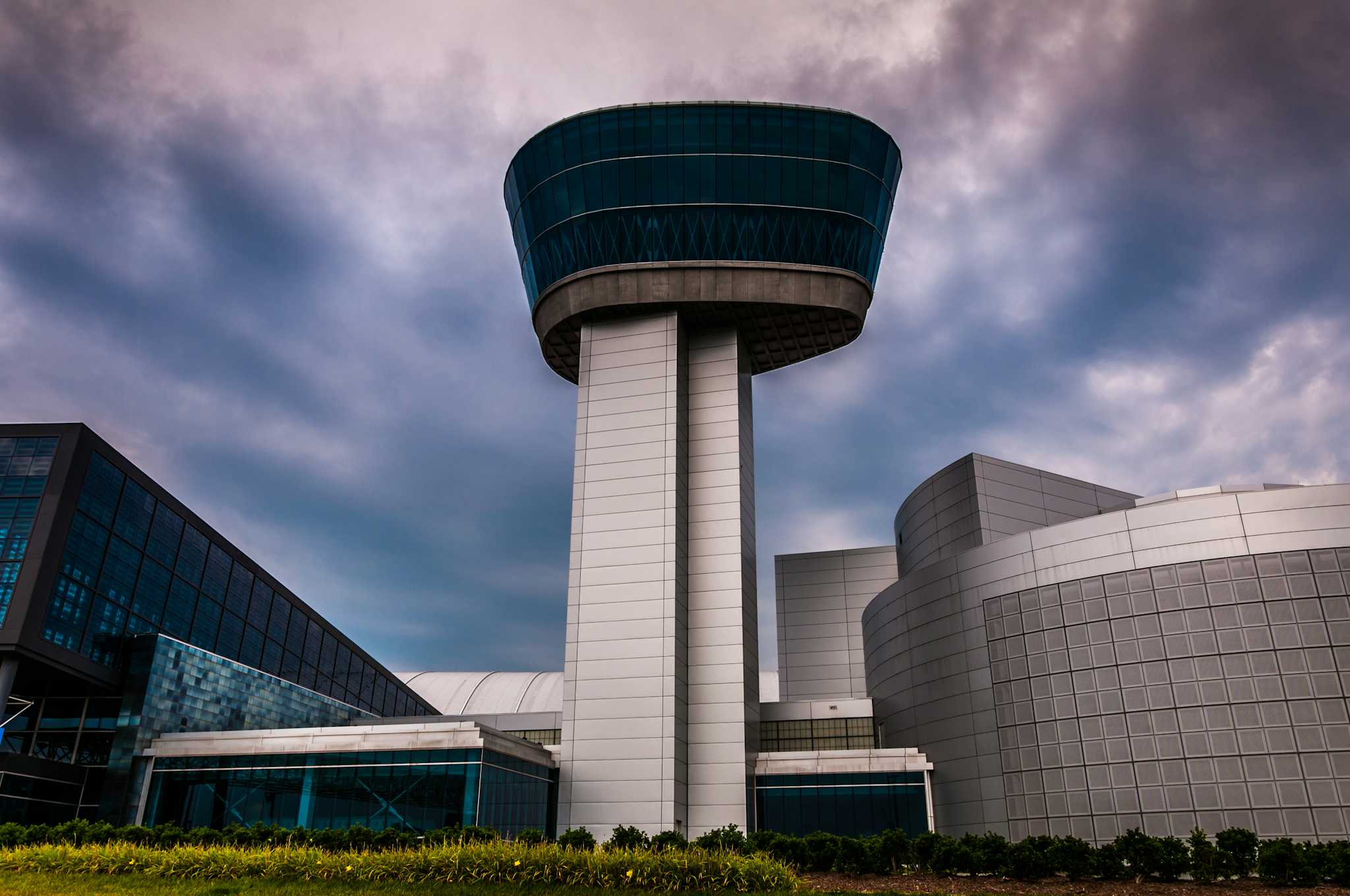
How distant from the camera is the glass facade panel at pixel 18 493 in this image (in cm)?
4838

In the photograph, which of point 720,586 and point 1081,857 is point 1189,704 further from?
point 720,586

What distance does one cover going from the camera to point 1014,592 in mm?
53531

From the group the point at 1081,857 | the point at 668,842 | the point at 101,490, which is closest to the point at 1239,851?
the point at 1081,857

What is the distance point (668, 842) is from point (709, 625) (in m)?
23.2

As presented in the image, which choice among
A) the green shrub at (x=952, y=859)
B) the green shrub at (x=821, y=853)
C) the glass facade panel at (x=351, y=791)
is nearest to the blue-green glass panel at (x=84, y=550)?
the glass facade panel at (x=351, y=791)

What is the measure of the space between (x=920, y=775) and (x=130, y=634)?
43.2 m

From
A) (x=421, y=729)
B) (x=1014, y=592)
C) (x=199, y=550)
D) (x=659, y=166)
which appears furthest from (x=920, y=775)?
(x=199, y=550)

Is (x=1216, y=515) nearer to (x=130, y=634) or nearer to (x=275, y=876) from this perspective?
(x=275, y=876)

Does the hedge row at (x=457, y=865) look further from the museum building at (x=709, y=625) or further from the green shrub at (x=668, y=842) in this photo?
the museum building at (x=709, y=625)

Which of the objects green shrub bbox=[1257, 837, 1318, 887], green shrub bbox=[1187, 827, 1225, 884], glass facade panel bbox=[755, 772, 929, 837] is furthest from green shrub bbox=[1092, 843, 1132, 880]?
glass facade panel bbox=[755, 772, 929, 837]

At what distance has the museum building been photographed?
46.0 metres

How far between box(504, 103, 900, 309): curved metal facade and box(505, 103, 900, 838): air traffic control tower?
0.39 ft

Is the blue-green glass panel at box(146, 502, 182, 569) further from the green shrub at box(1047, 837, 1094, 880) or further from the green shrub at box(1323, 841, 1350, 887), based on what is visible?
the green shrub at box(1323, 841, 1350, 887)

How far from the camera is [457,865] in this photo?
1107 inches
